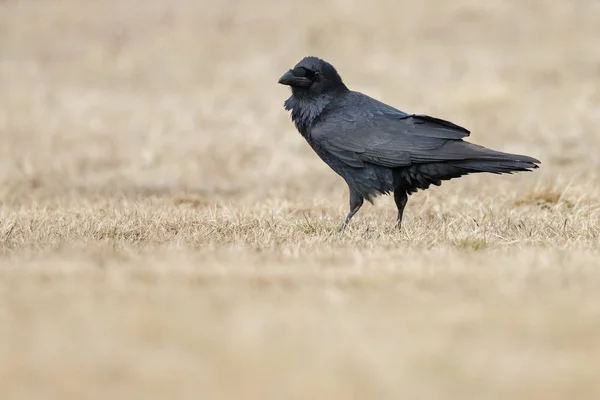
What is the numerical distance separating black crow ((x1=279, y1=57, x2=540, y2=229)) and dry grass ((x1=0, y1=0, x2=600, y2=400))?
0.34 meters

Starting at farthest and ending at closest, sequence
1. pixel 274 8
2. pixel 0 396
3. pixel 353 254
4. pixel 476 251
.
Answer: pixel 274 8 < pixel 476 251 < pixel 353 254 < pixel 0 396

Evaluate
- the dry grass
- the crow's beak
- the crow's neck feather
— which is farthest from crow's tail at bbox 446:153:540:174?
the crow's beak

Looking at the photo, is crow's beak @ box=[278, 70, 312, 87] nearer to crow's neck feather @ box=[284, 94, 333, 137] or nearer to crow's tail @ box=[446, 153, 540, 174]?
crow's neck feather @ box=[284, 94, 333, 137]

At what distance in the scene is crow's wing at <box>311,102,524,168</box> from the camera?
21.9 ft

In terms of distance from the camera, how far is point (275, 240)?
5.98 meters

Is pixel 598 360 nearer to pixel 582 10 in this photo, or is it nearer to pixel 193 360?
pixel 193 360

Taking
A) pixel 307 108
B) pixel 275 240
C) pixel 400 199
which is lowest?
pixel 275 240

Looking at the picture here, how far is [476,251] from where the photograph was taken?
554 cm

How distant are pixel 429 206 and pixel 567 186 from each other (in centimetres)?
128

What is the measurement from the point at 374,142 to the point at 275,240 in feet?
4.13

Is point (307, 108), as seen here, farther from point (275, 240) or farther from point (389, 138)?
point (275, 240)

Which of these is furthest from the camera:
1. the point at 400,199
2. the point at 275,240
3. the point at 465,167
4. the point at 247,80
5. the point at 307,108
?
the point at 247,80

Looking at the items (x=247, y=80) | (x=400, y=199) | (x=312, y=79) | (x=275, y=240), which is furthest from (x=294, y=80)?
(x=247, y=80)

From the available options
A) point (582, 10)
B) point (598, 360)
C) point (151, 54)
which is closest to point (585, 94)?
point (582, 10)
